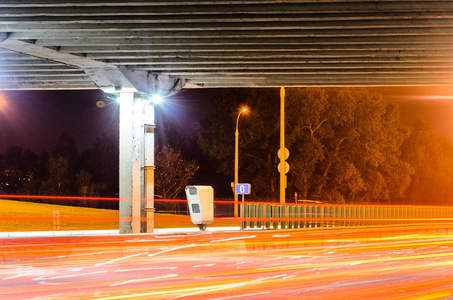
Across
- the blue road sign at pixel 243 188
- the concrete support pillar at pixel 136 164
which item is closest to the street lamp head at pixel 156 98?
the concrete support pillar at pixel 136 164

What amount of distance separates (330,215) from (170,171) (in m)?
39.0

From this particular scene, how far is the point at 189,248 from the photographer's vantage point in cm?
2053

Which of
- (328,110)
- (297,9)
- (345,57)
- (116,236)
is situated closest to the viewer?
(297,9)

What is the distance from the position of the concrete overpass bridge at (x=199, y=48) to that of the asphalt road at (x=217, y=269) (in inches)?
208

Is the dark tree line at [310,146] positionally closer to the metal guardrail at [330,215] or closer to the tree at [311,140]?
the tree at [311,140]

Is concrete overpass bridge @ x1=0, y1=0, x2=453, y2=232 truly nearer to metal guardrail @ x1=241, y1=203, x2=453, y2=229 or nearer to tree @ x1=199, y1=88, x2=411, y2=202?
metal guardrail @ x1=241, y1=203, x2=453, y2=229

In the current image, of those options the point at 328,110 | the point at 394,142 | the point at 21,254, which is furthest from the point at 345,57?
the point at 394,142

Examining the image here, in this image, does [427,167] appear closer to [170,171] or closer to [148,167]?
[170,171]

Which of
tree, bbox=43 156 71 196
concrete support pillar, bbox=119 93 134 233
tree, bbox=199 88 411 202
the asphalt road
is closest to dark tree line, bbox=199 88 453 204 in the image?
tree, bbox=199 88 411 202

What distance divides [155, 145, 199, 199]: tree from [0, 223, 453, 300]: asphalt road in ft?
168

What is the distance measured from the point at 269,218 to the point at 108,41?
14.0 metres

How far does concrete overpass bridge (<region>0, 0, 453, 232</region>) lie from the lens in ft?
54.9

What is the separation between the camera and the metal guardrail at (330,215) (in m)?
31.9

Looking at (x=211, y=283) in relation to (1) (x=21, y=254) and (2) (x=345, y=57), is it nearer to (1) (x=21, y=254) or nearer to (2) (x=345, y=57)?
(1) (x=21, y=254)
